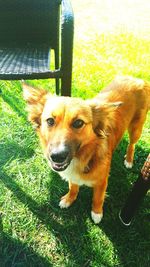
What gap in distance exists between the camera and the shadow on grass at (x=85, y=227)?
2664mm

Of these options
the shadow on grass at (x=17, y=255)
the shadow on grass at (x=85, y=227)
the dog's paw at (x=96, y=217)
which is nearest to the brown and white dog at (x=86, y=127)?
the dog's paw at (x=96, y=217)

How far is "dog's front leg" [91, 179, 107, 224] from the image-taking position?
2.75m

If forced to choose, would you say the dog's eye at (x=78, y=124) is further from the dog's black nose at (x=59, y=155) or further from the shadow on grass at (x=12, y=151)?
the shadow on grass at (x=12, y=151)

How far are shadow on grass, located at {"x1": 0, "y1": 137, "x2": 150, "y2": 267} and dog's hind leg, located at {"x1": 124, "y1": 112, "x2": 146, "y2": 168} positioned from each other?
0.48ft

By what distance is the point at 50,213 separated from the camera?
9.81 feet

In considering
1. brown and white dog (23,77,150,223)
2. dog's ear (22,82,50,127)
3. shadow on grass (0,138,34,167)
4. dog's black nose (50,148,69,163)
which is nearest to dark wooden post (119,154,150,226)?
brown and white dog (23,77,150,223)

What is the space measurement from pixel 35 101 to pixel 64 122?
1.33ft

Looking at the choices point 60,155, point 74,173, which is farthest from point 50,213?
point 60,155

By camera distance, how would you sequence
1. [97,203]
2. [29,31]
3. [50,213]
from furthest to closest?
1. [29,31]
2. [50,213]
3. [97,203]

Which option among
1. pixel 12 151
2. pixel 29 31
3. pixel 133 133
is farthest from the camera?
pixel 12 151

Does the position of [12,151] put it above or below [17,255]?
above

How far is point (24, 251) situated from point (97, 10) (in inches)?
217

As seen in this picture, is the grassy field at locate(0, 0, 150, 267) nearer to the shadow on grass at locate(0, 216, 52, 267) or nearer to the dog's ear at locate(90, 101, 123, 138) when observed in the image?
the shadow on grass at locate(0, 216, 52, 267)

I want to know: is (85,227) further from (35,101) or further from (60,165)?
(35,101)
